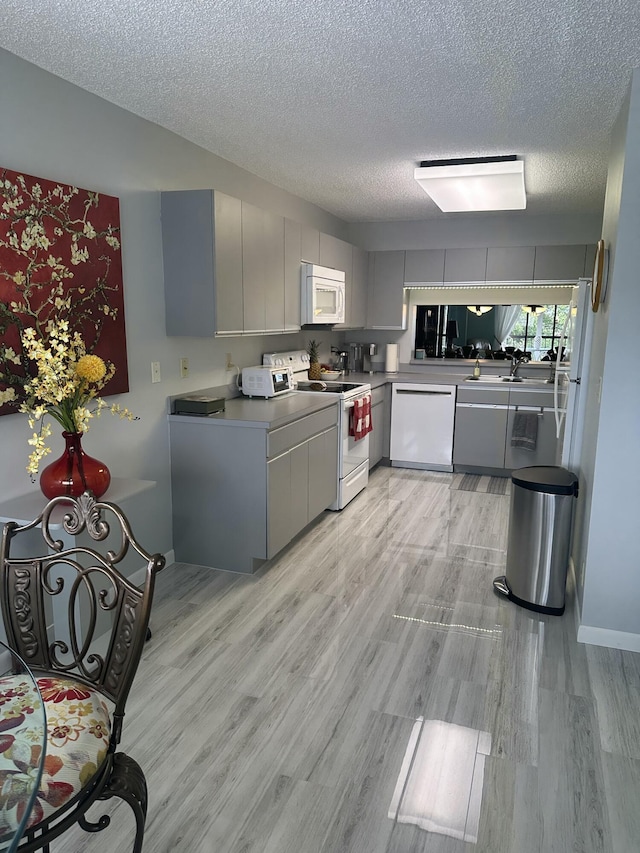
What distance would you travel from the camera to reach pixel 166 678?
250cm

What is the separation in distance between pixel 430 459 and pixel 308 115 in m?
3.60

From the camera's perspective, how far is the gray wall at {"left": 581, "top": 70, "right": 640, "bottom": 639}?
253cm

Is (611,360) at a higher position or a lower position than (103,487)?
higher

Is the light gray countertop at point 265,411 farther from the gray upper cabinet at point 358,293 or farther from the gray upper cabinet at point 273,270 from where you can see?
the gray upper cabinet at point 358,293

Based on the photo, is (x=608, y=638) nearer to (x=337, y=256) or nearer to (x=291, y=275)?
(x=291, y=275)

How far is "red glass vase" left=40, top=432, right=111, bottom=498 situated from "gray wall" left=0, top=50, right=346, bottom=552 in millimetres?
203

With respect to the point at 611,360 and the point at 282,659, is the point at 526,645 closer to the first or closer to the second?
the point at 282,659

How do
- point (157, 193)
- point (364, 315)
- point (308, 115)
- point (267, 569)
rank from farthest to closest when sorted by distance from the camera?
point (364, 315) → point (267, 569) → point (157, 193) → point (308, 115)

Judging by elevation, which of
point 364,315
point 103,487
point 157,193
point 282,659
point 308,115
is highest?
point 308,115

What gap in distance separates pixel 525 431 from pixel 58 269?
165 inches

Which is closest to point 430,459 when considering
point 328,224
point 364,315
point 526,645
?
point 364,315

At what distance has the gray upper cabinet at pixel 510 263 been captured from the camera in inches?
221

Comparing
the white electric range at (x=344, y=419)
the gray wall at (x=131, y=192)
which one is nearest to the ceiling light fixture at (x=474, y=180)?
the gray wall at (x=131, y=192)

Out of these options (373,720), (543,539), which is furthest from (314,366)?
(373,720)
